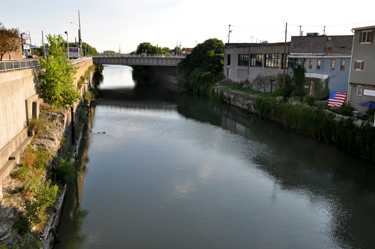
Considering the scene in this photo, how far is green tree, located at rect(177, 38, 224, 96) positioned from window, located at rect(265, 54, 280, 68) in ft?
48.7

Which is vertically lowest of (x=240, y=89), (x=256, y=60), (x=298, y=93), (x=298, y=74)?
A: (x=240, y=89)

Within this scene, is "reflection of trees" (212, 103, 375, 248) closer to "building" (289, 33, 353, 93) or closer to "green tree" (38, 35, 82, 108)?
"building" (289, 33, 353, 93)

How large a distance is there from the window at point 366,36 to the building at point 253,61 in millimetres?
16325

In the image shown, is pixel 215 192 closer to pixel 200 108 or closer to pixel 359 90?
pixel 359 90

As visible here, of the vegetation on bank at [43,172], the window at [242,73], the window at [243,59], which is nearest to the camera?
the vegetation on bank at [43,172]

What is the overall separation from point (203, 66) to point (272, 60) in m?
21.3

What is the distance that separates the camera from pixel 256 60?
55.8 metres

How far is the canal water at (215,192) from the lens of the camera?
15.5m

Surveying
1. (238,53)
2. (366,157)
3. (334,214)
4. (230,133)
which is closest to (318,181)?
(334,214)

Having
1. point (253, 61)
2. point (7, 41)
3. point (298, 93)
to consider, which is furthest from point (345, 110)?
point (7, 41)

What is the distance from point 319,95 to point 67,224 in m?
31.8

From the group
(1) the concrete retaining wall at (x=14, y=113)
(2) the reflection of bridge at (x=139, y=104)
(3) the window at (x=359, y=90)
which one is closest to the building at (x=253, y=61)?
(2) the reflection of bridge at (x=139, y=104)

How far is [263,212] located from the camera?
1780 cm

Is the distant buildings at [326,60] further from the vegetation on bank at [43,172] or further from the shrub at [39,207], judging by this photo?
the shrub at [39,207]
